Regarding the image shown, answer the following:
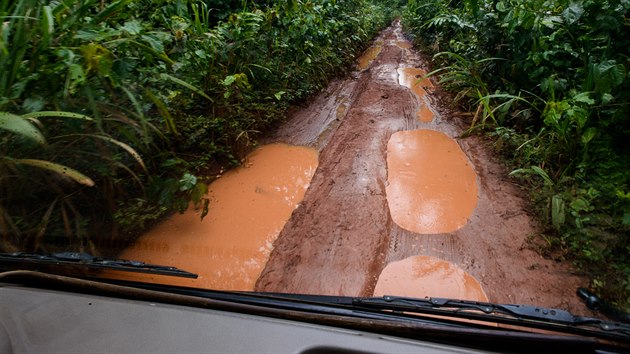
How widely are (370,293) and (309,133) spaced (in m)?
2.91

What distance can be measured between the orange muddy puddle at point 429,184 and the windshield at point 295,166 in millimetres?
23

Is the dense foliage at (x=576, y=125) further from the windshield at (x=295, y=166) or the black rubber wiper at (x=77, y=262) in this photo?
the black rubber wiper at (x=77, y=262)

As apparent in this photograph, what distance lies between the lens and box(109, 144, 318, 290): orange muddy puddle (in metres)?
2.52

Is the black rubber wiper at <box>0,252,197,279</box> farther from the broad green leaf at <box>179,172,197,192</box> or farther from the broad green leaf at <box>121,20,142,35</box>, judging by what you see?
the broad green leaf at <box>121,20,142,35</box>

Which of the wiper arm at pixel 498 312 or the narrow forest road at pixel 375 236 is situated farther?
the narrow forest road at pixel 375 236

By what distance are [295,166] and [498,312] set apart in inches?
123

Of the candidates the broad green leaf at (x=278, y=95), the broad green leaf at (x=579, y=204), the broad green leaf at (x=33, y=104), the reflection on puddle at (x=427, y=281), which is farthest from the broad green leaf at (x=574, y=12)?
the broad green leaf at (x=33, y=104)

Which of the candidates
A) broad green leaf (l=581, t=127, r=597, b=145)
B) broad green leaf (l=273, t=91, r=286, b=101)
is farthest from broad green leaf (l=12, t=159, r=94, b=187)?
broad green leaf (l=581, t=127, r=597, b=145)

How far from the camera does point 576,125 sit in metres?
3.26

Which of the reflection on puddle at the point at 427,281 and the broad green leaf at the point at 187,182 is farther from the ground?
the broad green leaf at the point at 187,182

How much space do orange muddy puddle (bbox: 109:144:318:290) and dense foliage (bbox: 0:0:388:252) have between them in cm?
21

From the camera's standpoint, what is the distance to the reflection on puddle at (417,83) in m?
5.41

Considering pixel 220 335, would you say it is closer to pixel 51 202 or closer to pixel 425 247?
pixel 51 202

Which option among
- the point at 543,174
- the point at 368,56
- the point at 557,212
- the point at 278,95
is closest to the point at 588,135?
the point at 543,174
